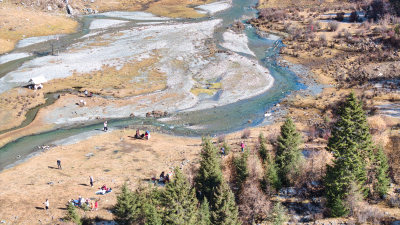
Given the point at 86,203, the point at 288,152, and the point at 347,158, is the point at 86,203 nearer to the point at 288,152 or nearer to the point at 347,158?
the point at 288,152

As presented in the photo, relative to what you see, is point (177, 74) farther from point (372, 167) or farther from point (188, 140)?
point (372, 167)

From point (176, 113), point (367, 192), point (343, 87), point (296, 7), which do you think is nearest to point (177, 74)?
point (176, 113)

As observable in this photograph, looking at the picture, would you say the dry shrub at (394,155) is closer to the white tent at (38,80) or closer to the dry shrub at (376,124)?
the dry shrub at (376,124)

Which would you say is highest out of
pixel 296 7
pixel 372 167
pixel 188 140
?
pixel 296 7

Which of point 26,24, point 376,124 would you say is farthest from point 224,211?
point 26,24

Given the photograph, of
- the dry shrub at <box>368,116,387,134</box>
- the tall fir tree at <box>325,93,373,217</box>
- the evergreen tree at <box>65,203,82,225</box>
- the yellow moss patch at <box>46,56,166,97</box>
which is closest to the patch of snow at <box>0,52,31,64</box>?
the yellow moss patch at <box>46,56,166,97</box>

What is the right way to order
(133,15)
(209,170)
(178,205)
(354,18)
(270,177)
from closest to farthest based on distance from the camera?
(178,205), (209,170), (270,177), (354,18), (133,15)
